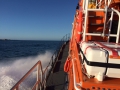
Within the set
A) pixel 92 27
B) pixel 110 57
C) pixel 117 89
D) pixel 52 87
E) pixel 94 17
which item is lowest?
pixel 52 87

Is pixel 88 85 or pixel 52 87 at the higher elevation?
pixel 88 85

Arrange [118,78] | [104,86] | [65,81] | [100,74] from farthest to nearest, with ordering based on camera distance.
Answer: [65,81] → [118,78] → [100,74] → [104,86]

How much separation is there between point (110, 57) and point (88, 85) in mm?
511

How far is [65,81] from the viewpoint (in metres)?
5.45

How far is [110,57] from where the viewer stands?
1.94 meters

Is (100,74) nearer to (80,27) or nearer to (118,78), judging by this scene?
(118,78)

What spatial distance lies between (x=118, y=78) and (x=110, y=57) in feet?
1.40

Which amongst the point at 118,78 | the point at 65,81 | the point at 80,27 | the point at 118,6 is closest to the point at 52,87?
the point at 65,81

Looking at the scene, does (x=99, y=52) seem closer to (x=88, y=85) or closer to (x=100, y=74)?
(x=100, y=74)

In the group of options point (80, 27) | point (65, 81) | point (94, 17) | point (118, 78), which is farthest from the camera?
point (65, 81)

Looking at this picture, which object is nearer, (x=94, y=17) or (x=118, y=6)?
(x=94, y=17)

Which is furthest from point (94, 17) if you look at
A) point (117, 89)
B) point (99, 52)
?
point (117, 89)

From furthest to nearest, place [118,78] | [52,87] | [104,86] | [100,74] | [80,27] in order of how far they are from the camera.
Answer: [52,87] → [80,27] → [118,78] → [100,74] → [104,86]

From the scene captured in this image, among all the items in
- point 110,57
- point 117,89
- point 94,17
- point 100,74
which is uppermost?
point 94,17
